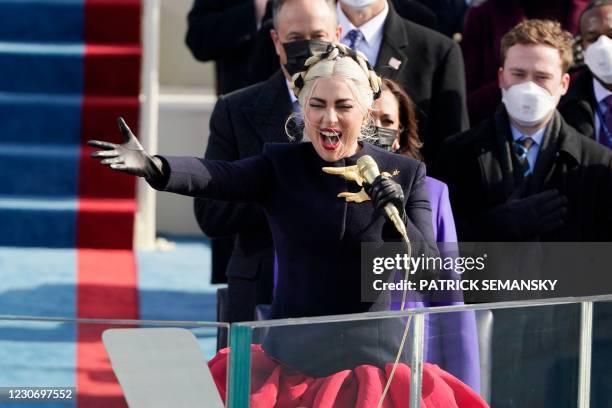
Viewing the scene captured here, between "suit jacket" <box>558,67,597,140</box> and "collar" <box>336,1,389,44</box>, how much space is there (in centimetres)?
64

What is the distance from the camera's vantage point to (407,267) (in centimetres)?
278

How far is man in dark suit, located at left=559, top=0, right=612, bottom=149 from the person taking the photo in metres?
4.42

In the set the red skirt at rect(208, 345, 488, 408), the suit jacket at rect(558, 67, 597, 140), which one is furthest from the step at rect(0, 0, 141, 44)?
the red skirt at rect(208, 345, 488, 408)

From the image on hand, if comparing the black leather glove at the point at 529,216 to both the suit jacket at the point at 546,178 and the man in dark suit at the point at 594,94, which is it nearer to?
the suit jacket at the point at 546,178

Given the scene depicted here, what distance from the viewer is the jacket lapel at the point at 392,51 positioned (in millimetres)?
4363

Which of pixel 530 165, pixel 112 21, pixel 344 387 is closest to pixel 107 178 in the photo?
pixel 112 21

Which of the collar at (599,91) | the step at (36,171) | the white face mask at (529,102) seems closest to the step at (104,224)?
the step at (36,171)

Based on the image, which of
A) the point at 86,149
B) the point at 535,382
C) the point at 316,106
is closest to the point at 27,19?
the point at 86,149

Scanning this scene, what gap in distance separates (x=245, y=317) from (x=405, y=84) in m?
0.98

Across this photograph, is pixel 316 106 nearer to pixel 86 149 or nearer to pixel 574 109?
pixel 574 109

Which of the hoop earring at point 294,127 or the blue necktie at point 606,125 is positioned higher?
the blue necktie at point 606,125

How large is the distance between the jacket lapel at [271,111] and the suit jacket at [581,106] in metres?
1.02

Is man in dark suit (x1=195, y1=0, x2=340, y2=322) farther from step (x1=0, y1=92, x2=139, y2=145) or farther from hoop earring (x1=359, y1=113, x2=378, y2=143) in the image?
step (x1=0, y1=92, x2=139, y2=145)

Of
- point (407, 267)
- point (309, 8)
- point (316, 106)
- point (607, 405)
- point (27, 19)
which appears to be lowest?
point (607, 405)
